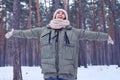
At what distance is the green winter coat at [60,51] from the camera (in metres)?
4.71

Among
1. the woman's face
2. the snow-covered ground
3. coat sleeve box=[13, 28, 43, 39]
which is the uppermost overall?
the woman's face

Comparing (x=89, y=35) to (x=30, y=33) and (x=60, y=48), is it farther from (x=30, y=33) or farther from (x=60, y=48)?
(x=30, y=33)

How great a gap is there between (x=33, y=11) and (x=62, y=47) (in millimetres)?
36061

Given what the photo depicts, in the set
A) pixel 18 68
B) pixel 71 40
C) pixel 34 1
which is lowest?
pixel 18 68

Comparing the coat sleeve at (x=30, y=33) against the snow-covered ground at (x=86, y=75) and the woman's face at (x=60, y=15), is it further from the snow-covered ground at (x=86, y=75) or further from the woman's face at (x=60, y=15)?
the snow-covered ground at (x=86, y=75)

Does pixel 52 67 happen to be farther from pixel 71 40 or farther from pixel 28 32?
pixel 28 32

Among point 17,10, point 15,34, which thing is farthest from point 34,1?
point 15,34

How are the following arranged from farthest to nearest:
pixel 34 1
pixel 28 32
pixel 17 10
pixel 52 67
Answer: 1. pixel 34 1
2. pixel 17 10
3. pixel 28 32
4. pixel 52 67

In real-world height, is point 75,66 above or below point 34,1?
below

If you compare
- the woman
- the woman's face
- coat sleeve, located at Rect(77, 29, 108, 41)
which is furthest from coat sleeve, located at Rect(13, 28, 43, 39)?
coat sleeve, located at Rect(77, 29, 108, 41)

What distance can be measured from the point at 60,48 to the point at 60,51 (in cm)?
5

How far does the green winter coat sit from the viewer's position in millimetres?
4711

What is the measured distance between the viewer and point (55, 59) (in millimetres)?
4723

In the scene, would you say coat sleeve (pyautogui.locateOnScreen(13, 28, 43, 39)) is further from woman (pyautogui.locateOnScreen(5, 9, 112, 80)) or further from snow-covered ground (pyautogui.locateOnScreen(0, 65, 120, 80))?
snow-covered ground (pyautogui.locateOnScreen(0, 65, 120, 80))
